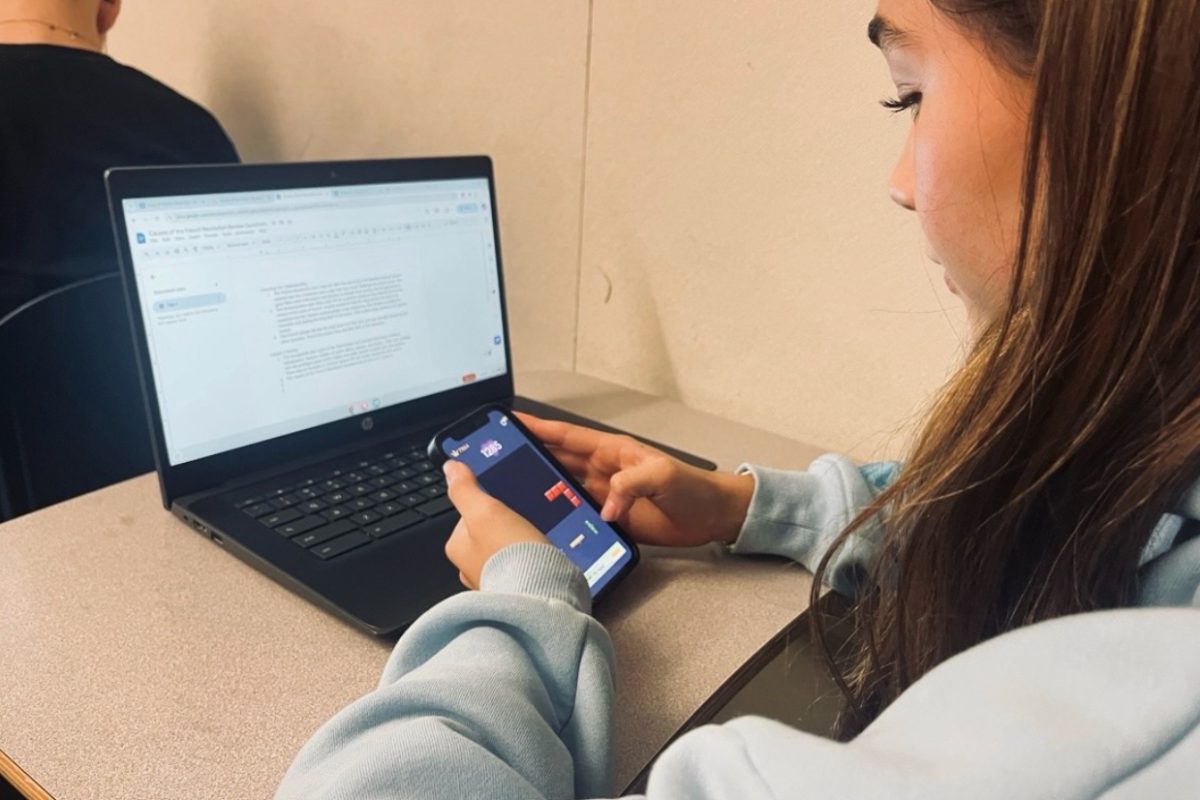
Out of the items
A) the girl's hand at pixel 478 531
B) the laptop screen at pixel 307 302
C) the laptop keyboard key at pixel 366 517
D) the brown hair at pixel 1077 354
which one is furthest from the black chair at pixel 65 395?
the brown hair at pixel 1077 354

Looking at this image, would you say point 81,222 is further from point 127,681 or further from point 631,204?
point 127,681

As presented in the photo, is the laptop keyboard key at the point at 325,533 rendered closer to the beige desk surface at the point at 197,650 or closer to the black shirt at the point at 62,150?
the beige desk surface at the point at 197,650

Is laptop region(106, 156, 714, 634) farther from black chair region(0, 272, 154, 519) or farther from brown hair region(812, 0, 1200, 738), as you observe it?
brown hair region(812, 0, 1200, 738)

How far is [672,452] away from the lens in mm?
864

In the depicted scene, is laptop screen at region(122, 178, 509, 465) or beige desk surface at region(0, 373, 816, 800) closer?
beige desk surface at region(0, 373, 816, 800)

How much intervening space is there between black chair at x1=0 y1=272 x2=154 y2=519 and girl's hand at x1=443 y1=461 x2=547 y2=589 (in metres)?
0.47

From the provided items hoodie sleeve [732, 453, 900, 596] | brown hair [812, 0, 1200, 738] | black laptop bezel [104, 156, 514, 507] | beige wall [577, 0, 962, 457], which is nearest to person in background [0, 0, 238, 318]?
black laptop bezel [104, 156, 514, 507]

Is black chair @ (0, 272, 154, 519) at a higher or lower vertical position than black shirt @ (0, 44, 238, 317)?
lower

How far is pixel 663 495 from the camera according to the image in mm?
681

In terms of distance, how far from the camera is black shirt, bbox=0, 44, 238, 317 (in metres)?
1.14

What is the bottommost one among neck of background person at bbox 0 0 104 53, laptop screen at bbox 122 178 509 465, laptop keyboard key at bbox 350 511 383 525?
laptop keyboard key at bbox 350 511 383 525

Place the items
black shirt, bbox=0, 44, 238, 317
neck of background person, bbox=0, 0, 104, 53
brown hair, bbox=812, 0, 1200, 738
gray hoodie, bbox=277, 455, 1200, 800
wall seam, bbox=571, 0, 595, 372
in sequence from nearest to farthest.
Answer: gray hoodie, bbox=277, 455, 1200, 800, brown hair, bbox=812, 0, 1200, 738, wall seam, bbox=571, 0, 595, 372, black shirt, bbox=0, 44, 238, 317, neck of background person, bbox=0, 0, 104, 53

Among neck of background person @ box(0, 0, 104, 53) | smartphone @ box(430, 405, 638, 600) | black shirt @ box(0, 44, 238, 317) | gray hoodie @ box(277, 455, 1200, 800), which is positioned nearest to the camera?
gray hoodie @ box(277, 455, 1200, 800)

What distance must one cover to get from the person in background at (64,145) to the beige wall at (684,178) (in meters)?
0.21
